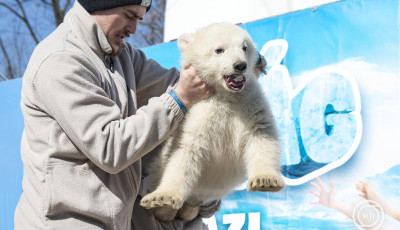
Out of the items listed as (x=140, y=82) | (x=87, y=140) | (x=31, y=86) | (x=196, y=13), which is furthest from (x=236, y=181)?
(x=196, y=13)

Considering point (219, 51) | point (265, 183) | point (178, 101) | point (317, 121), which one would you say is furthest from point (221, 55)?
point (317, 121)

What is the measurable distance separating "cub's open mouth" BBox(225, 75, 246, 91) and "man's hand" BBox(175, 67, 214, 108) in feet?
0.39

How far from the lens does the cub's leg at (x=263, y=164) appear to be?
2219mm

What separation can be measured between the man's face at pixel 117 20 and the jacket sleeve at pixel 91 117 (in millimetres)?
248

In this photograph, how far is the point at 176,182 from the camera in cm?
242

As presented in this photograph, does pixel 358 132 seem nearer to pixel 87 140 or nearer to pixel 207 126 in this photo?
pixel 207 126

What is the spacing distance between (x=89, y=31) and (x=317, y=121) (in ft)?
6.25

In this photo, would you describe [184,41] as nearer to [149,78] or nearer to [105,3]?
[149,78]

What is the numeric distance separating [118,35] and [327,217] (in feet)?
6.24

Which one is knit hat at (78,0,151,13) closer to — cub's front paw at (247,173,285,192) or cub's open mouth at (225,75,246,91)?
cub's open mouth at (225,75,246,91)

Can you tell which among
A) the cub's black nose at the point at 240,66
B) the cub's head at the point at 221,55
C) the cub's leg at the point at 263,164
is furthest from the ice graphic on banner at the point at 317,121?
the cub's black nose at the point at 240,66

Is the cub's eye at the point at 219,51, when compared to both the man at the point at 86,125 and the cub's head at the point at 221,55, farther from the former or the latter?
the man at the point at 86,125

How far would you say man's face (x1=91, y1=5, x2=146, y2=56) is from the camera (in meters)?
2.36

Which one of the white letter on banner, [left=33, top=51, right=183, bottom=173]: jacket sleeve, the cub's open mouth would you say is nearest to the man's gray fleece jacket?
[left=33, top=51, right=183, bottom=173]: jacket sleeve
